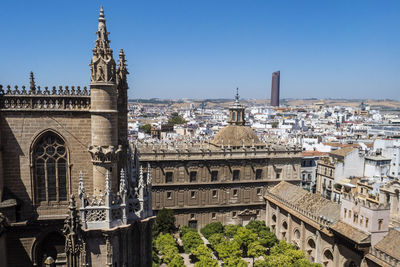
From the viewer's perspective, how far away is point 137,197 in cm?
1084

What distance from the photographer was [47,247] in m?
11.9

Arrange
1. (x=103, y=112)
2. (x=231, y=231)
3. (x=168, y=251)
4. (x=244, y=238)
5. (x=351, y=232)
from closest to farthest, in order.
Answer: (x=103, y=112) → (x=351, y=232) → (x=168, y=251) → (x=244, y=238) → (x=231, y=231)

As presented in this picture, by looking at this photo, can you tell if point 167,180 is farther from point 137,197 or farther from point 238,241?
point 137,197

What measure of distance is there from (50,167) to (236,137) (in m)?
31.3

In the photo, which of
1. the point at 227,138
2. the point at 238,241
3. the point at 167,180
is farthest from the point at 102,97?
the point at 227,138

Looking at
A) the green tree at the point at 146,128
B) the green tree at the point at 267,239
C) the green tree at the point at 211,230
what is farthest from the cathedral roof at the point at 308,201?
the green tree at the point at 146,128

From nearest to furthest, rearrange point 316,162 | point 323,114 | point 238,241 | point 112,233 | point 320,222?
1. point 112,233
2. point 320,222
3. point 238,241
4. point 316,162
5. point 323,114

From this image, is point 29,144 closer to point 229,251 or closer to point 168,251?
point 168,251

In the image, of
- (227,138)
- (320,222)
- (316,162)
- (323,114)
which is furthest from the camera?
(323,114)

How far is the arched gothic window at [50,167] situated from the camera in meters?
11.4

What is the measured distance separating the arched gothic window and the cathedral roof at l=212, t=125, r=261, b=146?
95.9 ft

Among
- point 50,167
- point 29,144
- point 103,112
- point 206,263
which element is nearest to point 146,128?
point 206,263

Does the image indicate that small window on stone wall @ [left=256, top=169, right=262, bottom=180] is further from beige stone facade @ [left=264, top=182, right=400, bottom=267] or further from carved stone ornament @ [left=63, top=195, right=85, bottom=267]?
carved stone ornament @ [left=63, top=195, right=85, bottom=267]

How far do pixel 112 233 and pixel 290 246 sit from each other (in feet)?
71.8
